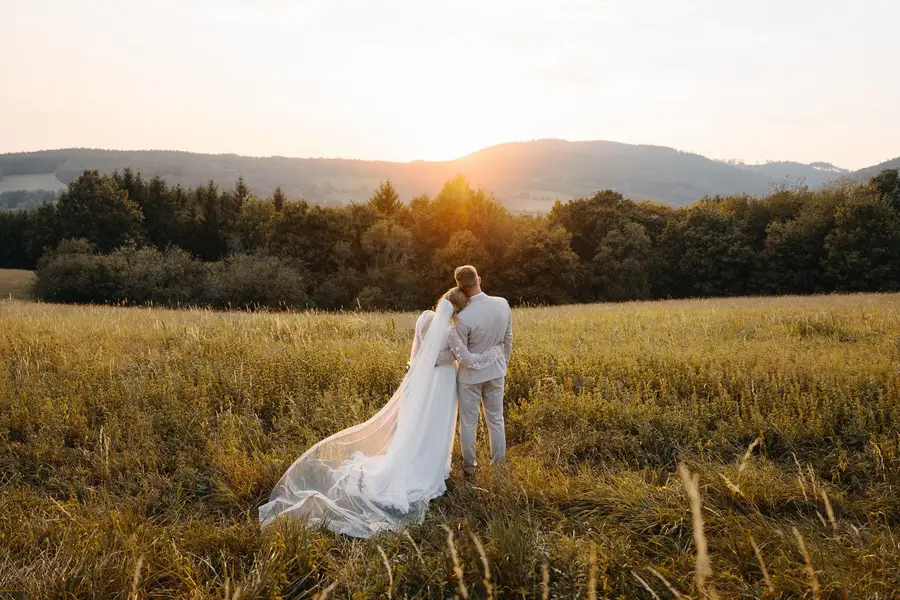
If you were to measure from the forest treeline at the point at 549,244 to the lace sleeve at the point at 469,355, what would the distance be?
1277 inches

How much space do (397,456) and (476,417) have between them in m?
1.04

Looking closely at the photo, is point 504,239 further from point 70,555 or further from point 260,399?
point 70,555

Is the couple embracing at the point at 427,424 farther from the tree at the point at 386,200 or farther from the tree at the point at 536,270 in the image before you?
the tree at the point at 386,200

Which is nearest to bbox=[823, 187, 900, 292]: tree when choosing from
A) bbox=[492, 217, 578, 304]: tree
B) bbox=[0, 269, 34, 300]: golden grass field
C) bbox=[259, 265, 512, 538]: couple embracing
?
bbox=[492, 217, 578, 304]: tree

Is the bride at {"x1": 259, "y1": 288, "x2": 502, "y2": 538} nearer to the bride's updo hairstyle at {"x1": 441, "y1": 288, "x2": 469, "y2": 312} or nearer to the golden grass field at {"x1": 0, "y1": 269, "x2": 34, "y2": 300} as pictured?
the bride's updo hairstyle at {"x1": 441, "y1": 288, "x2": 469, "y2": 312}

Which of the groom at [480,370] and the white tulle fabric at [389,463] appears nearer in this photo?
the white tulle fabric at [389,463]

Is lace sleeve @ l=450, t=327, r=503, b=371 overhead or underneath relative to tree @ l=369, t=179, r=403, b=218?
underneath

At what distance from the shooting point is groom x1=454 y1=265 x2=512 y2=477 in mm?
6230

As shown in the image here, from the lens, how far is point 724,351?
10383 millimetres

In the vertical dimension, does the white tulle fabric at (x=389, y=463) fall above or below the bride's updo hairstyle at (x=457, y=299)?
below

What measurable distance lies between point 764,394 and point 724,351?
245cm

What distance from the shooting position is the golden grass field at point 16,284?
35150 millimetres

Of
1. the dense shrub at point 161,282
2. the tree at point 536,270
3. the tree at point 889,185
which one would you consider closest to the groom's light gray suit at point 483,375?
the dense shrub at point 161,282

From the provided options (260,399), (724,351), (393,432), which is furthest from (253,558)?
(724,351)
